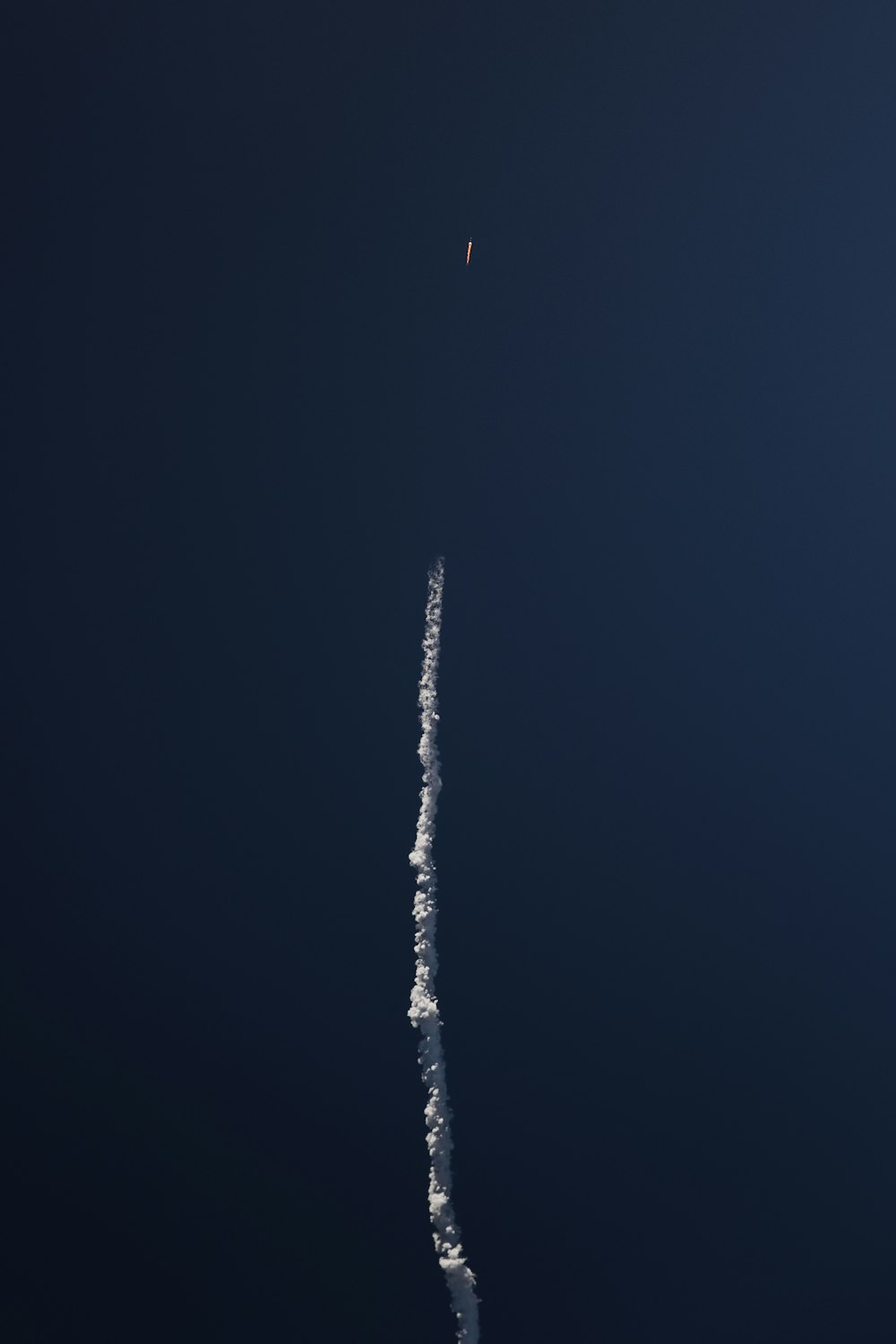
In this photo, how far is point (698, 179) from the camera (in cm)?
900

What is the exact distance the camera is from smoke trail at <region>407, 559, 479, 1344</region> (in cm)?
820

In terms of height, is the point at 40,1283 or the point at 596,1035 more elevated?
the point at 596,1035

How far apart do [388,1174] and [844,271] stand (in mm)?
10077

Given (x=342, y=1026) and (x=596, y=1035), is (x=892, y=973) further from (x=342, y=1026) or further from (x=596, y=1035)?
(x=342, y=1026)

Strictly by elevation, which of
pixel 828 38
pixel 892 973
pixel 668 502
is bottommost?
pixel 892 973

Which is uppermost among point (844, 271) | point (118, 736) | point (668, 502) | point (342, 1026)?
point (844, 271)

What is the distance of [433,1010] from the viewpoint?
27.9 ft

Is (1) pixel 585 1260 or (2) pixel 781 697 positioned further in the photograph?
(2) pixel 781 697

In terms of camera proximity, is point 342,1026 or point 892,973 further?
point 892,973

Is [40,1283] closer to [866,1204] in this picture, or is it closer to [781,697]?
[866,1204]

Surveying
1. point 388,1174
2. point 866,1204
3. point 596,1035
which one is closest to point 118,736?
point 388,1174

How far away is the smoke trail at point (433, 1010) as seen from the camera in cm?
820

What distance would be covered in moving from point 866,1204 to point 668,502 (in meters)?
7.25

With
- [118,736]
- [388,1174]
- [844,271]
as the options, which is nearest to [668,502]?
[844,271]
